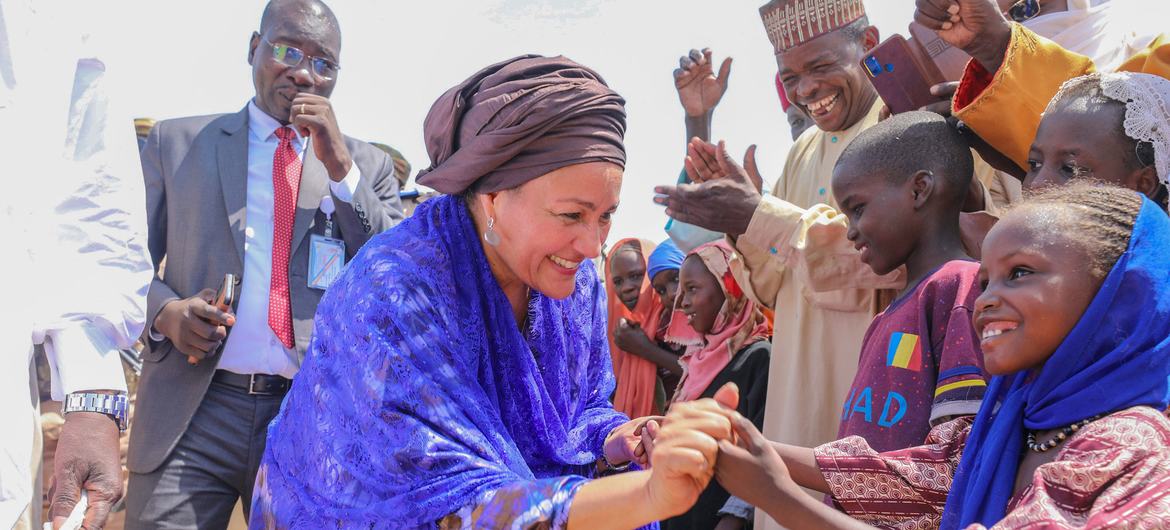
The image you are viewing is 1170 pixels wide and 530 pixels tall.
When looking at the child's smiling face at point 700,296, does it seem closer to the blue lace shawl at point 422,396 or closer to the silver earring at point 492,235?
the blue lace shawl at point 422,396

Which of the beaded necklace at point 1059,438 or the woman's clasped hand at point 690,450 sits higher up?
the woman's clasped hand at point 690,450

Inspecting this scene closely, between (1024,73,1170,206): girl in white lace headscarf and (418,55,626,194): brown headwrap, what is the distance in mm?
1184

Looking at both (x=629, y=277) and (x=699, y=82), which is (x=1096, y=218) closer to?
(x=699, y=82)

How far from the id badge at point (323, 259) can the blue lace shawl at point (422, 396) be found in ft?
5.39

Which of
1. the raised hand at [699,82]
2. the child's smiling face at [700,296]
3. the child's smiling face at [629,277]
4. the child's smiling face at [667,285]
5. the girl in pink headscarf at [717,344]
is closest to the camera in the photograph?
the girl in pink headscarf at [717,344]

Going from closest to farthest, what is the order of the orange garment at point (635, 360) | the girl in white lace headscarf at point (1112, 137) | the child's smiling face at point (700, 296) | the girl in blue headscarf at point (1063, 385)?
the girl in blue headscarf at point (1063, 385) < the girl in white lace headscarf at point (1112, 137) < the child's smiling face at point (700, 296) < the orange garment at point (635, 360)

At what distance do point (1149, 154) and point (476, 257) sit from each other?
1821mm

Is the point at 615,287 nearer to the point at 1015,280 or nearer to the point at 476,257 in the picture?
the point at 476,257

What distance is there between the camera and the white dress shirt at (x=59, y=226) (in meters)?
2.87

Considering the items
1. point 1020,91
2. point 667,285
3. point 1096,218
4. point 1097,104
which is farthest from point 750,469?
point 667,285

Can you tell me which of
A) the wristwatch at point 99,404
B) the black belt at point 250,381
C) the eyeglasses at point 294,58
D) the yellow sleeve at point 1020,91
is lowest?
the black belt at point 250,381

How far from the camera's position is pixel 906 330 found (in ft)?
9.73

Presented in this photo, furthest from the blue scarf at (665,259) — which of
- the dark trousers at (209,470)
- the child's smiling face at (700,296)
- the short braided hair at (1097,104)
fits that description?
the short braided hair at (1097,104)

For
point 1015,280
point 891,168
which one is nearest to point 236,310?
point 891,168
